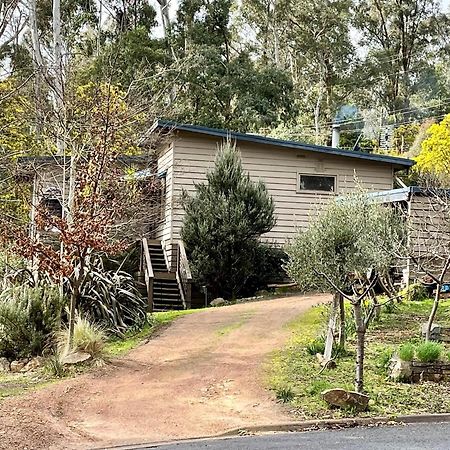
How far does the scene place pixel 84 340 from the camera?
10.1 m

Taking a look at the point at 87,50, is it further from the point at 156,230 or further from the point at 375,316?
the point at 375,316

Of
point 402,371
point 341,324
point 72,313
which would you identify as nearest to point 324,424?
point 402,371

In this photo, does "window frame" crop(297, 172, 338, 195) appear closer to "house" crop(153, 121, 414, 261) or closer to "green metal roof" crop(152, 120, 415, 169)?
"house" crop(153, 121, 414, 261)

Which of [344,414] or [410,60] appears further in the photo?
[410,60]

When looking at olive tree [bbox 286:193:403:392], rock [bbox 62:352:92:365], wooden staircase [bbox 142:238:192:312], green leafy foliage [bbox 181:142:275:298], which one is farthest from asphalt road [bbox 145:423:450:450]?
green leafy foliage [bbox 181:142:275:298]

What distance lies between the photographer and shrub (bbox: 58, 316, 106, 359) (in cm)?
999

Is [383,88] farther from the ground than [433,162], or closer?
farther from the ground

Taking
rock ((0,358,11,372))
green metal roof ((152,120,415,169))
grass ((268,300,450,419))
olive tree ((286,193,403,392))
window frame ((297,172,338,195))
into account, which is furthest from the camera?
window frame ((297,172,338,195))

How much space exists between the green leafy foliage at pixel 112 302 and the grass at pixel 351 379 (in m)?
2.98

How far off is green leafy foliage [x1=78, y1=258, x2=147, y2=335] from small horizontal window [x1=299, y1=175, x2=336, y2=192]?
8362 millimetres

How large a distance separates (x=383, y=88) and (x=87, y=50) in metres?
18.9

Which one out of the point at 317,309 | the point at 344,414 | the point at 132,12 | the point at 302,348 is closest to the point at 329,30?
the point at 132,12

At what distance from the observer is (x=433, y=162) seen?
25.9 m

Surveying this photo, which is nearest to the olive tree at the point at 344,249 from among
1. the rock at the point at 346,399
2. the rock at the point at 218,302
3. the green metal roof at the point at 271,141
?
the rock at the point at 346,399
